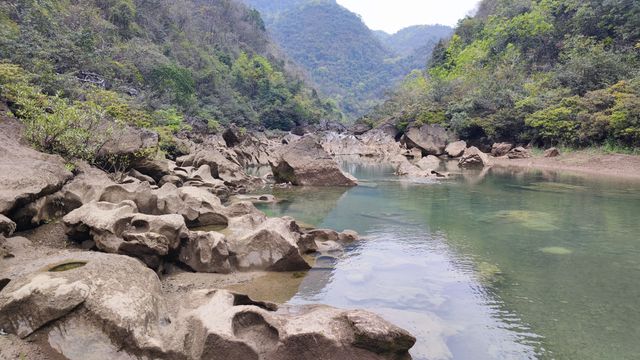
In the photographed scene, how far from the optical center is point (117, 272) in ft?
16.9

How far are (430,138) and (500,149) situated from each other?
6.54 metres

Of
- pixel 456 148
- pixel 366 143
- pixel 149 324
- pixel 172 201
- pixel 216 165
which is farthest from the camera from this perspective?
pixel 366 143

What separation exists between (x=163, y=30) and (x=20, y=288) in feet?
195

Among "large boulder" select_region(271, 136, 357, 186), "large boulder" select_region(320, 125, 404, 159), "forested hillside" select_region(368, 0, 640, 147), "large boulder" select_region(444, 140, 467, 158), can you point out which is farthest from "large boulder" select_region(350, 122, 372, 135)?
"large boulder" select_region(271, 136, 357, 186)

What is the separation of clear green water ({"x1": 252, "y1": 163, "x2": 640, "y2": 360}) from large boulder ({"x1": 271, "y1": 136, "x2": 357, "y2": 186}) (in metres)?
4.00

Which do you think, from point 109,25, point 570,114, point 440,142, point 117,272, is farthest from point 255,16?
point 117,272

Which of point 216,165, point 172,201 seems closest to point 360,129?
point 216,165

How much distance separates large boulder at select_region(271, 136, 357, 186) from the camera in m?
20.5

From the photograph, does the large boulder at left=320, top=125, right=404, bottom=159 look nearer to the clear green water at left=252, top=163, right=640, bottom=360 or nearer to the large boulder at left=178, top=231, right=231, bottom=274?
the clear green water at left=252, top=163, right=640, bottom=360

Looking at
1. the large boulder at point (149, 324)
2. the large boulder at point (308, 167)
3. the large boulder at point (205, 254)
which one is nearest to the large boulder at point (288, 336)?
the large boulder at point (149, 324)

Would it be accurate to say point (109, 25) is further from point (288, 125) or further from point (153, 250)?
point (153, 250)

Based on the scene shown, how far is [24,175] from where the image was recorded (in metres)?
7.66

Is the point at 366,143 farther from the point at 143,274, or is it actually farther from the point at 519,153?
the point at 143,274

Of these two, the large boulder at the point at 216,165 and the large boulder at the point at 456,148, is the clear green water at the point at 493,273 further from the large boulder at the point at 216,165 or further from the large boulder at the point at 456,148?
the large boulder at the point at 456,148
